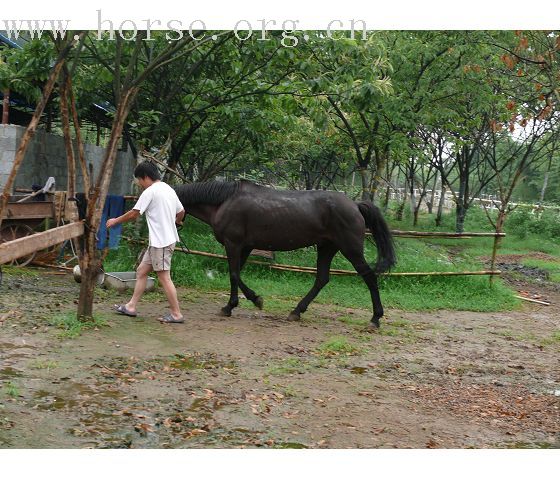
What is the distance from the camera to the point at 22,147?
4547mm

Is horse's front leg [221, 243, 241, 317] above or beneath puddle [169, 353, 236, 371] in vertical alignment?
above

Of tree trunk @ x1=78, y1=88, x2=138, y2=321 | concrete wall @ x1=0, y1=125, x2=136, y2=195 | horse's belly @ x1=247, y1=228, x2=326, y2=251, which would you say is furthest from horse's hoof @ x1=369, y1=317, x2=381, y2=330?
concrete wall @ x1=0, y1=125, x2=136, y2=195

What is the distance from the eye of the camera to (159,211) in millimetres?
6742

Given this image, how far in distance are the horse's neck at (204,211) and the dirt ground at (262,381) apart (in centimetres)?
111

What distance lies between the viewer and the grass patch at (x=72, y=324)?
5.88m

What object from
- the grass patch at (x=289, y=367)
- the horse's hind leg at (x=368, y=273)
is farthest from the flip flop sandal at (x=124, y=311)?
the horse's hind leg at (x=368, y=273)

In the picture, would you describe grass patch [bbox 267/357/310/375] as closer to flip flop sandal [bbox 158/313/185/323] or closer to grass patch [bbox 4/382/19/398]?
flip flop sandal [bbox 158/313/185/323]

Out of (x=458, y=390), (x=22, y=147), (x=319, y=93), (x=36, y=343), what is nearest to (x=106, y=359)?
(x=36, y=343)

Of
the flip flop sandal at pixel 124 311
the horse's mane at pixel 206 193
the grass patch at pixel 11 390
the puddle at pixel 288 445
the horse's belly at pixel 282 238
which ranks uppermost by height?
the horse's mane at pixel 206 193

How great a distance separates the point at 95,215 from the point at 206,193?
2.04 meters

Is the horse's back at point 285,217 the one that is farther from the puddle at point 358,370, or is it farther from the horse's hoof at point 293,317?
the puddle at point 358,370

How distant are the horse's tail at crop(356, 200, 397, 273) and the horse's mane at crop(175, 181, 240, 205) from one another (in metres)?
1.65

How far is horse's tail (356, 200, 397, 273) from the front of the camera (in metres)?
8.03

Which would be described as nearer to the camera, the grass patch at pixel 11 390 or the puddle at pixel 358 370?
the grass patch at pixel 11 390
